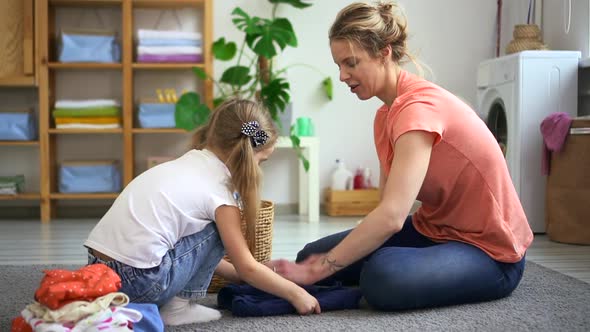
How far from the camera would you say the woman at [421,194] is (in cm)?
197

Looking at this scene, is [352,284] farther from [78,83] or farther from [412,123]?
[78,83]

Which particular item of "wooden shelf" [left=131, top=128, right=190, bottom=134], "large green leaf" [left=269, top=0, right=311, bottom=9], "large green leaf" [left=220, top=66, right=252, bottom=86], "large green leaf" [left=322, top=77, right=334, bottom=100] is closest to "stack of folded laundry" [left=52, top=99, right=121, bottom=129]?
"wooden shelf" [left=131, top=128, right=190, bottom=134]

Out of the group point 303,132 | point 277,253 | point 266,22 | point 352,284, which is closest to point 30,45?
point 266,22

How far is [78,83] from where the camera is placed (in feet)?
16.3

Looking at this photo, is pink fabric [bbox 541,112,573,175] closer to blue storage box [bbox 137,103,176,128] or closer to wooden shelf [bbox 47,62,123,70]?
blue storage box [bbox 137,103,176,128]

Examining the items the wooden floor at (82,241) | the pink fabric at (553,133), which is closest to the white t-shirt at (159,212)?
the wooden floor at (82,241)

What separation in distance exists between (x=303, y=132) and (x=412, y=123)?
2849 millimetres

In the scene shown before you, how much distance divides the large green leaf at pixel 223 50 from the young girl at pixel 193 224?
2602mm

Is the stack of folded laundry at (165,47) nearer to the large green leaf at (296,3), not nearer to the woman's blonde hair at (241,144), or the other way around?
the large green leaf at (296,3)

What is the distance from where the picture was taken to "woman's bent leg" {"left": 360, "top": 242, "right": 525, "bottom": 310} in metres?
2.02

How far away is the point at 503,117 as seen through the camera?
4.36m

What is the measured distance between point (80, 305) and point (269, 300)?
0.64 metres

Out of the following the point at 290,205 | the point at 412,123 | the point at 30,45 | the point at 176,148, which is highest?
the point at 30,45

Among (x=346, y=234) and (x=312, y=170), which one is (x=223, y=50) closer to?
(x=312, y=170)
